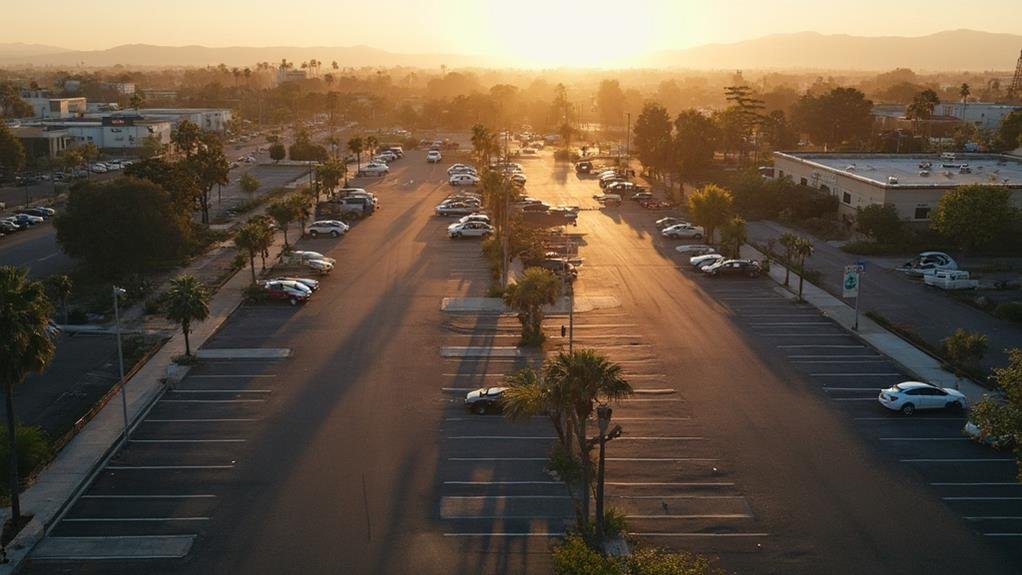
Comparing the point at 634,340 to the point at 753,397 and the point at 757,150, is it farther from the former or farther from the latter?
the point at 757,150

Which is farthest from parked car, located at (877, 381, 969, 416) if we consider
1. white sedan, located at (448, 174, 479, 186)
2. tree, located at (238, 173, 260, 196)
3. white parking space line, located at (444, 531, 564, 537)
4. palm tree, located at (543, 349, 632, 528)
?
white sedan, located at (448, 174, 479, 186)

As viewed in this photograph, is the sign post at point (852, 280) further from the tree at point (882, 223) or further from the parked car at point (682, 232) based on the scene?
the parked car at point (682, 232)

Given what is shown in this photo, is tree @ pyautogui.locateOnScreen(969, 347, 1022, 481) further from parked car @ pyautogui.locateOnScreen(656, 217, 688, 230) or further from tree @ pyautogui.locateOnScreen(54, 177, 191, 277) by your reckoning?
parked car @ pyautogui.locateOnScreen(656, 217, 688, 230)

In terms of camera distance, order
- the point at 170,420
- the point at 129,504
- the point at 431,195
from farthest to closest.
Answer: the point at 431,195, the point at 170,420, the point at 129,504

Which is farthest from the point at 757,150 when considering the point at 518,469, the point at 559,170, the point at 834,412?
the point at 518,469

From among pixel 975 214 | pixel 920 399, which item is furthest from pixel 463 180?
pixel 920 399

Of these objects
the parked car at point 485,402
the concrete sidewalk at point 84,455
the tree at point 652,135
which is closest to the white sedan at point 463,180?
the tree at point 652,135
